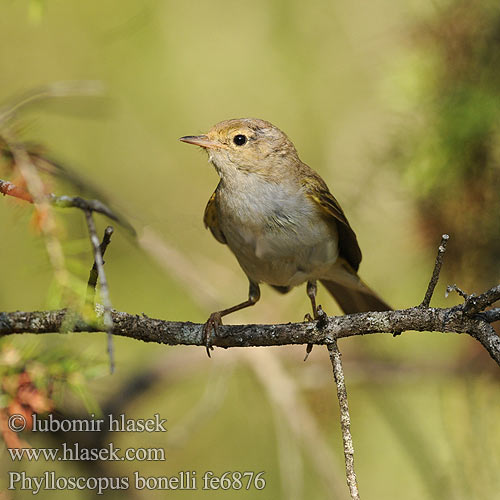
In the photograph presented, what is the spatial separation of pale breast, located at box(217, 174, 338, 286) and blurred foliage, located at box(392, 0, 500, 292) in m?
0.51

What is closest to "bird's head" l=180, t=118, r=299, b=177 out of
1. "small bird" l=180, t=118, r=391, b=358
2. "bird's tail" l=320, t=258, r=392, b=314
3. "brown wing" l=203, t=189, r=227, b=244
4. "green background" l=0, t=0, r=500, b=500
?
"small bird" l=180, t=118, r=391, b=358

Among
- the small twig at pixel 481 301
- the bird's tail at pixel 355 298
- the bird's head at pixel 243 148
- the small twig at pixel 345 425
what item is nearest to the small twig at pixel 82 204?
the small twig at pixel 345 425

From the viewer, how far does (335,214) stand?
3258 millimetres

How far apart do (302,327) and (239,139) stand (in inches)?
61.5

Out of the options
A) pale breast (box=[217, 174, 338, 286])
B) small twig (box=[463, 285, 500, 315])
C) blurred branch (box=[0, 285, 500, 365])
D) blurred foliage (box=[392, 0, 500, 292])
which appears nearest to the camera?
small twig (box=[463, 285, 500, 315])

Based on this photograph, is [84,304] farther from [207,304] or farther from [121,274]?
[121,274]

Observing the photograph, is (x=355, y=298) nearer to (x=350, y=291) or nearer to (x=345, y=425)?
(x=350, y=291)

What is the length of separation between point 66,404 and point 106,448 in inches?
15.0

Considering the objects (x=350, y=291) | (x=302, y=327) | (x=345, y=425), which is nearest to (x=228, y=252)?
(x=350, y=291)

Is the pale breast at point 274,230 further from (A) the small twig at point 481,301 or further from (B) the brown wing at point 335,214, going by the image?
(A) the small twig at point 481,301

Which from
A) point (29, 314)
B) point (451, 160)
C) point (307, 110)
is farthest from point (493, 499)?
point (307, 110)

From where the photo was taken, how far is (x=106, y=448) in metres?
3.46

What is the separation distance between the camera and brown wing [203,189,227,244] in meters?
3.47

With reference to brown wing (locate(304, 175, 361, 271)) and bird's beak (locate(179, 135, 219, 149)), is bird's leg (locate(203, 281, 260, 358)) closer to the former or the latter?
brown wing (locate(304, 175, 361, 271))
